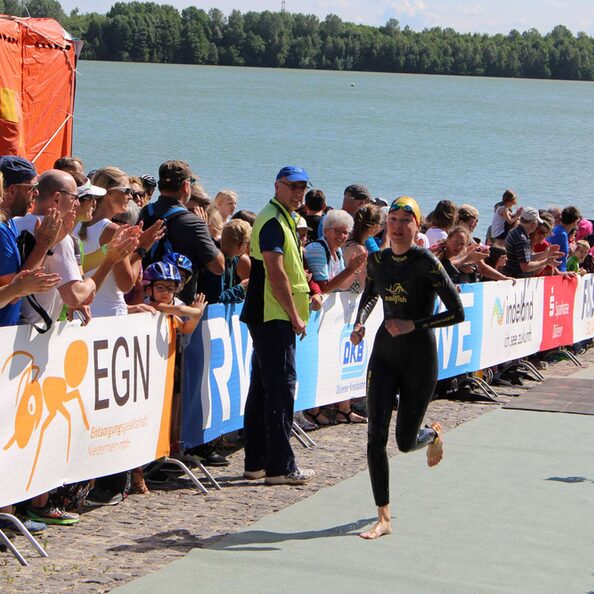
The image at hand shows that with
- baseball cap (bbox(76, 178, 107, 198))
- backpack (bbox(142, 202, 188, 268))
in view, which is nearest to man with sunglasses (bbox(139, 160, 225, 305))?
backpack (bbox(142, 202, 188, 268))

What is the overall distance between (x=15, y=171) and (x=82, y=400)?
1.34 meters

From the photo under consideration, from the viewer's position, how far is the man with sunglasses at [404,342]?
688 cm

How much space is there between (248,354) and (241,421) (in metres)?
0.49

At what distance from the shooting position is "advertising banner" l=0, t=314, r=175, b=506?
6246 millimetres

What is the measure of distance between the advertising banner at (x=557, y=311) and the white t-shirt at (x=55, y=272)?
8.90 meters

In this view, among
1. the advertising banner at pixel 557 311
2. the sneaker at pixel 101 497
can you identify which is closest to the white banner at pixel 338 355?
the sneaker at pixel 101 497

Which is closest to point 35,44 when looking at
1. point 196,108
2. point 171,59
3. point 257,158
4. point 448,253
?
point 448,253

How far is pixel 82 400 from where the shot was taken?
6805mm

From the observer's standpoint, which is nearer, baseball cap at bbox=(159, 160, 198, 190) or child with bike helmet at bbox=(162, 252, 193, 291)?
child with bike helmet at bbox=(162, 252, 193, 291)

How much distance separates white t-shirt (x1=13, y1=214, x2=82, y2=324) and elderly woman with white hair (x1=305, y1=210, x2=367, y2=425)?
3.24 metres

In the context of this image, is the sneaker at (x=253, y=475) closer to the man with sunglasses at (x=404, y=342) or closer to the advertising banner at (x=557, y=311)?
the man with sunglasses at (x=404, y=342)

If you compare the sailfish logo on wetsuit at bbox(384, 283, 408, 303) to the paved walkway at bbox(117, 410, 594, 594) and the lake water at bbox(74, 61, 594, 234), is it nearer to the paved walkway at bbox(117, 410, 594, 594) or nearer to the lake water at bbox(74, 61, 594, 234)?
the paved walkway at bbox(117, 410, 594, 594)

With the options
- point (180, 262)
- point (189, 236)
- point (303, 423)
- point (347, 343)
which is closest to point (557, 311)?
point (347, 343)

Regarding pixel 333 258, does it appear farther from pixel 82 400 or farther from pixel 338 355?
pixel 82 400
